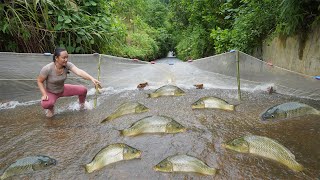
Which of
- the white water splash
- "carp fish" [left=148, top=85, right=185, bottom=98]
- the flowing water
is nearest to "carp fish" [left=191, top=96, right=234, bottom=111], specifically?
the flowing water

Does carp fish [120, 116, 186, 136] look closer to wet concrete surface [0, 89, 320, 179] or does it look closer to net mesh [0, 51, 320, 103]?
wet concrete surface [0, 89, 320, 179]

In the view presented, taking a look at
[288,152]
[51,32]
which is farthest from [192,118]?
[51,32]

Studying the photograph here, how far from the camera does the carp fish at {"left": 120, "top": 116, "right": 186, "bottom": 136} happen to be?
14.3ft

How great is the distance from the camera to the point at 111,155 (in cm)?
353

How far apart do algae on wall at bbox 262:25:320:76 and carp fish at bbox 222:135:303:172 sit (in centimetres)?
317

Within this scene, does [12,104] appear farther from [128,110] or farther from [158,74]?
[158,74]

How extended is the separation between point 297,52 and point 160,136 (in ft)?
13.7

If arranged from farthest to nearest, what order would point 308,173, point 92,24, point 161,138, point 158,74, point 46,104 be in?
1. point 92,24
2. point 158,74
3. point 46,104
4. point 161,138
5. point 308,173

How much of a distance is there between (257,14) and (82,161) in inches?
245

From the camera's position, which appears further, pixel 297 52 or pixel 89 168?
pixel 297 52

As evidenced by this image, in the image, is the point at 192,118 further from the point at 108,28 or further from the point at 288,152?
the point at 108,28

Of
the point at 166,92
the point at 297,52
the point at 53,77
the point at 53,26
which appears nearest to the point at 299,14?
the point at 297,52

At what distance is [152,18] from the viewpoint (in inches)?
1468

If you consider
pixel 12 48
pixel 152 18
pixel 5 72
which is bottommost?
pixel 5 72
